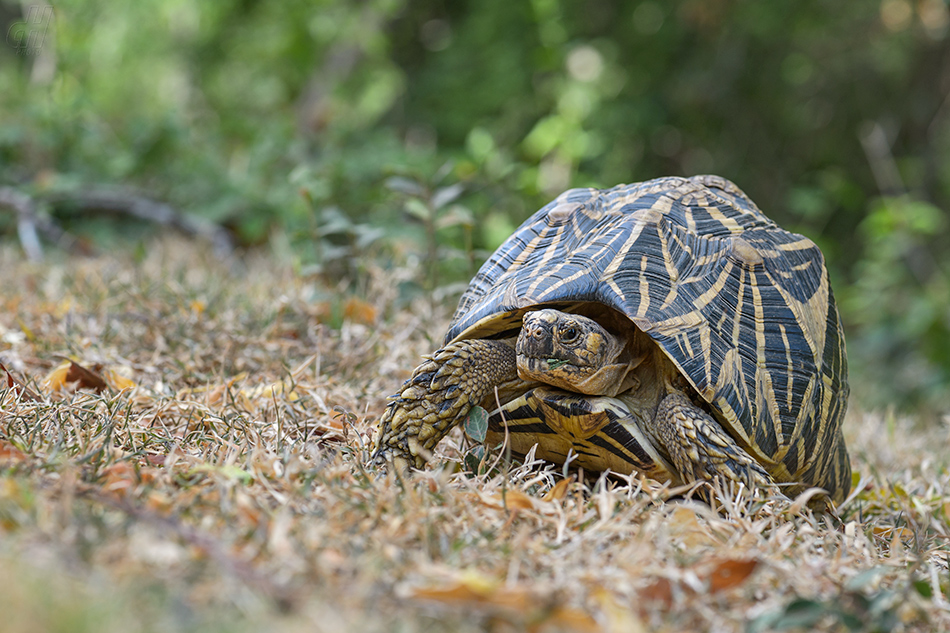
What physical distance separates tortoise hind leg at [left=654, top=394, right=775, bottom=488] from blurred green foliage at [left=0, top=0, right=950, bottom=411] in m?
2.82

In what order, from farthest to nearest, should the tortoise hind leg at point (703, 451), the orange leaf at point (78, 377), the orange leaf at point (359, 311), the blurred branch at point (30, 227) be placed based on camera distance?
the blurred branch at point (30, 227) → the orange leaf at point (359, 311) → the orange leaf at point (78, 377) → the tortoise hind leg at point (703, 451)

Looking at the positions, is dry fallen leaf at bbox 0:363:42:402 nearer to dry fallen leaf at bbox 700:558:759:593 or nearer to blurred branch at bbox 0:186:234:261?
dry fallen leaf at bbox 700:558:759:593

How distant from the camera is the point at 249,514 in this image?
1368 millimetres

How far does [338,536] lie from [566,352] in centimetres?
85

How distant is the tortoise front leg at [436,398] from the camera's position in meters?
1.99

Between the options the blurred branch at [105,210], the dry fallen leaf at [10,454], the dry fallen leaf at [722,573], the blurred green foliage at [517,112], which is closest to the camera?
the dry fallen leaf at [722,573]

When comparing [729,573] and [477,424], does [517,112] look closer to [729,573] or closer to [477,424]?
[477,424]

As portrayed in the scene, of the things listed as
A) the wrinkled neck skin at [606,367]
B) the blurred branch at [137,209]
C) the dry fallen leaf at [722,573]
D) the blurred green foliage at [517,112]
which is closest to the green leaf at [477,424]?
the wrinkled neck skin at [606,367]

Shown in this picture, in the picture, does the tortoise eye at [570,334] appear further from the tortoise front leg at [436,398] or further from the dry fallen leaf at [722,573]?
the dry fallen leaf at [722,573]

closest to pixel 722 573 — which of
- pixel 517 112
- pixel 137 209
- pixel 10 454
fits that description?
pixel 10 454

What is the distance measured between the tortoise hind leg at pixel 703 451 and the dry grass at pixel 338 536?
7cm

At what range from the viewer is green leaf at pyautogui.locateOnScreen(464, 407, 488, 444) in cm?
199

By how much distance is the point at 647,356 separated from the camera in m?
2.15

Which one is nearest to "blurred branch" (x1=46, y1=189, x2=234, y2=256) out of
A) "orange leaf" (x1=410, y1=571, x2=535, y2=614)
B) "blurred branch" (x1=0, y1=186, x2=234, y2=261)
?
"blurred branch" (x1=0, y1=186, x2=234, y2=261)
